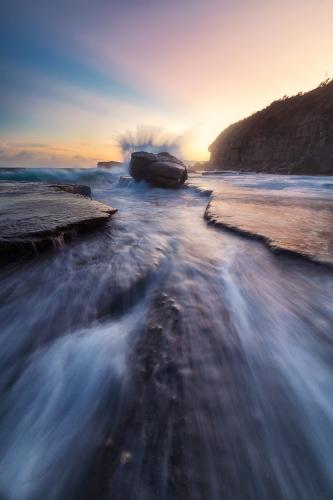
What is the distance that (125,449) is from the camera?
91 centimetres

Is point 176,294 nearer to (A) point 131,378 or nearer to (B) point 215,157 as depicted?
(A) point 131,378

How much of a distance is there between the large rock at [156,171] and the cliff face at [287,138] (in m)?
19.5

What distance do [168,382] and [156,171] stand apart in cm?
1037

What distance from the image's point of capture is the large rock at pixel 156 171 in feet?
34.7

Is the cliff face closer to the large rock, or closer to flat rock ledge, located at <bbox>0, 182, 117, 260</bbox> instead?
the large rock

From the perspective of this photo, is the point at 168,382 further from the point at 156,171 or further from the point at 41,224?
the point at 156,171

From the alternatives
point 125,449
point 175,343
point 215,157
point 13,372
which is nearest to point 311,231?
point 175,343

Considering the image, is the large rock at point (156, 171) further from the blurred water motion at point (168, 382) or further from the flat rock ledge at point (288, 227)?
the blurred water motion at point (168, 382)

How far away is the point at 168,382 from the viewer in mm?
1165

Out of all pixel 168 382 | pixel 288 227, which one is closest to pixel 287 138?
pixel 288 227

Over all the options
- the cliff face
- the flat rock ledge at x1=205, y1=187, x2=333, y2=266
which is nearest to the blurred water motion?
the flat rock ledge at x1=205, y1=187, x2=333, y2=266

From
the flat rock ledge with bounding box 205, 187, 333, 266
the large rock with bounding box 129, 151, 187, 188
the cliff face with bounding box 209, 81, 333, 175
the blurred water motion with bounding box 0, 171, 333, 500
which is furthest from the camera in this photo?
the cliff face with bounding box 209, 81, 333, 175

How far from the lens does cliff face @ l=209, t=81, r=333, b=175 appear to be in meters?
24.7

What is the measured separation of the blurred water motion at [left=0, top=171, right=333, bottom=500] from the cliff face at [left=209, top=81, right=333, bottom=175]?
26.7 meters
